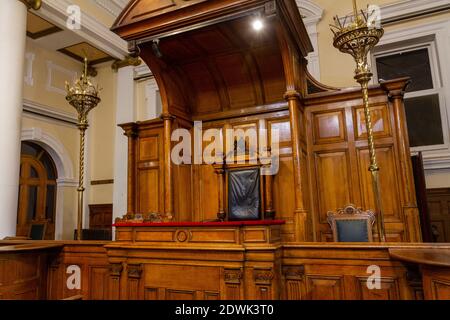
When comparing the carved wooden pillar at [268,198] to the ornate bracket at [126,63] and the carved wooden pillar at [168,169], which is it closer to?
the carved wooden pillar at [168,169]

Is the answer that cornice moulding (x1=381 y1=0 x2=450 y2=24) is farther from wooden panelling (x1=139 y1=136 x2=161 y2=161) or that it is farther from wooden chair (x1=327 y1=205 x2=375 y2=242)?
wooden panelling (x1=139 y1=136 x2=161 y2=161)

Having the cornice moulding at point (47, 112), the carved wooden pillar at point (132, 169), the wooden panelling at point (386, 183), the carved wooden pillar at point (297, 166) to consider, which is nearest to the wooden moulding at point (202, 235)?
the carved wooden pillar at point (297, 166)

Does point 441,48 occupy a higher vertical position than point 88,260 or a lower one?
higher

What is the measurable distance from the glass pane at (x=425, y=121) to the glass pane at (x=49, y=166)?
247 inches

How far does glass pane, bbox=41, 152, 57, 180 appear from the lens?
21.4 feet

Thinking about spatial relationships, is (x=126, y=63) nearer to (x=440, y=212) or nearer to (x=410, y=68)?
(x=410, y=68)

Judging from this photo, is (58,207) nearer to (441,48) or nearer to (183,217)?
(183,217)

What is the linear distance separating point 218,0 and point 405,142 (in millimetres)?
2315

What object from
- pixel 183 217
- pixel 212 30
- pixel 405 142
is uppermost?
pixel 212 30

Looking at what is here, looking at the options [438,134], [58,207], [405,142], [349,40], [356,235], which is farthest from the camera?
[58,207]

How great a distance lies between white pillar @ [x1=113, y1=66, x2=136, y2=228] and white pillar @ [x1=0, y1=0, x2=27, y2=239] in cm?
227

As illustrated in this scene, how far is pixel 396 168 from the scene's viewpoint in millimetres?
3486

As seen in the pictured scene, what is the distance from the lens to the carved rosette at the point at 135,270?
2723 mm

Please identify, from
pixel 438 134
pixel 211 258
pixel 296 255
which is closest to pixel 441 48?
pixel 438 134
